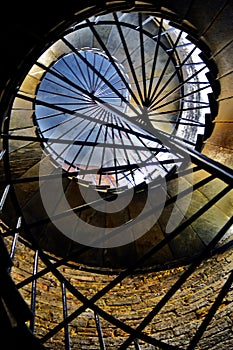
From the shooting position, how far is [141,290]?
513 cm

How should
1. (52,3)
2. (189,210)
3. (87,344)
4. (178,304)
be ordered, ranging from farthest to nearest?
(189,210) → (178,304) → (87,344) → (52,3)

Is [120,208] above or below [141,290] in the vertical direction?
above

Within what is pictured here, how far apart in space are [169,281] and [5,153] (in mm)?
3165

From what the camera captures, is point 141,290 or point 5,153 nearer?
point 5,153

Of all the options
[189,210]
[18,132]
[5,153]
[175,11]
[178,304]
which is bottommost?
[178,304]

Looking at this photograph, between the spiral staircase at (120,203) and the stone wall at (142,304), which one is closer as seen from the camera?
the stone wall at (142,304)

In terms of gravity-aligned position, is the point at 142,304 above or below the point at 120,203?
below

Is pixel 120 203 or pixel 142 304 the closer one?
pixel 142 304

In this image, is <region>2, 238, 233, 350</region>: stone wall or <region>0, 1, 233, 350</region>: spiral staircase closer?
<region>2, 238, 233, 350</region>: stone wall

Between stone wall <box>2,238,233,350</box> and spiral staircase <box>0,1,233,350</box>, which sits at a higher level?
spiral staircase <box>0,1,233,350</box>

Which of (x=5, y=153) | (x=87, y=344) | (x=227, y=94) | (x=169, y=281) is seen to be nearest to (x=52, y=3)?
(x=5, y=153)

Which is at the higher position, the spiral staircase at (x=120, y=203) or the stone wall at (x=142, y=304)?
the spiral staircase at (x=120, y=203)

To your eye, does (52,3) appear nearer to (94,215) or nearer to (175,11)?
(175,11)

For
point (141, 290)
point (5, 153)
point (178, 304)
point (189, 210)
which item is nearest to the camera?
point (5, 153)
